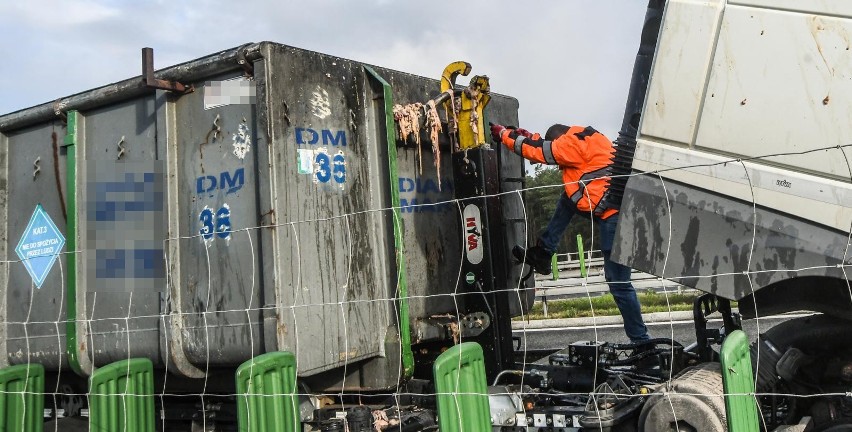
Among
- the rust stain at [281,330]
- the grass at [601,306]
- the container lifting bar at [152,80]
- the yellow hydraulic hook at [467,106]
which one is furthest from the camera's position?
the grass at [601,306]

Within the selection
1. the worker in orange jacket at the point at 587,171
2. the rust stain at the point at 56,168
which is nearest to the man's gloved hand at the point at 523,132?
the worker in orange jacket at the point at 587,171

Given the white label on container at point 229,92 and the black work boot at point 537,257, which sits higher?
the white label on container at point 229,92

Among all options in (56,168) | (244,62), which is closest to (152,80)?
(244,62)

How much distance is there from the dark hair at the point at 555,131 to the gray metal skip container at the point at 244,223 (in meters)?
0.70

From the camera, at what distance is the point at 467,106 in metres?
5.08

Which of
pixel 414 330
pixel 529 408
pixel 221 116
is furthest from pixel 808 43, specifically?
pixel 221 116

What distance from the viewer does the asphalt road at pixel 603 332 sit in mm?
8758

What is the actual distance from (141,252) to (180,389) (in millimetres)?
938

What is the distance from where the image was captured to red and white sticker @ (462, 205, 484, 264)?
5.19 m

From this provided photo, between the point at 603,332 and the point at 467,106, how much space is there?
5.66 metres

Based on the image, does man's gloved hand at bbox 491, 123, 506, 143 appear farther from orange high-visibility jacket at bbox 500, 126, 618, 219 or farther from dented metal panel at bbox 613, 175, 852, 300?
dented metal panel at bbox 613, 175, 852, 300

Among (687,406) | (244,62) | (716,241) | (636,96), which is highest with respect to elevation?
(244,62)

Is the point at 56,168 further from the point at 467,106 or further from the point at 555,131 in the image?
the point at 555,131

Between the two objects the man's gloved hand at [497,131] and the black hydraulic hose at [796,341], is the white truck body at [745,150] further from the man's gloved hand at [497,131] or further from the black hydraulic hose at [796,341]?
the man's gloved hand at [497,131]
